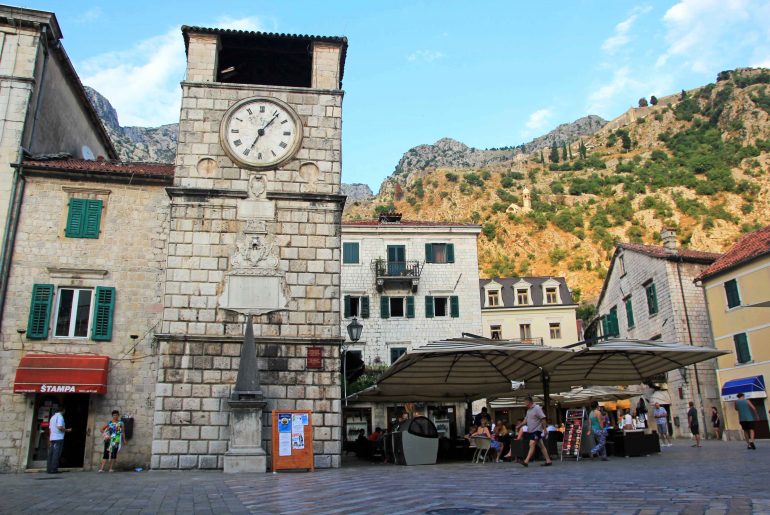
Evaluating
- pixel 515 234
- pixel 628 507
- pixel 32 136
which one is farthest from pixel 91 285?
pixel 515 234

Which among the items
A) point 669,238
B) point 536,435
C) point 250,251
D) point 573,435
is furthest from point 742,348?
point 250,251

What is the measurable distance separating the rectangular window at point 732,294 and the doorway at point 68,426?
26.1 metres

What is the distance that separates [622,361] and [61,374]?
48.6ft

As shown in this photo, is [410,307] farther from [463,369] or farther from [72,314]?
[72,314]

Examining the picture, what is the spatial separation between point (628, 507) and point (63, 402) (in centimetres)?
1598

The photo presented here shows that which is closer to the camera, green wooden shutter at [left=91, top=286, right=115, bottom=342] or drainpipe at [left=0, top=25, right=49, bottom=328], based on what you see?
drainpipe at [left=0, top=25, right=49, bottom=328]

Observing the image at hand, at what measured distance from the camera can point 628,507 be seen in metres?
5.87

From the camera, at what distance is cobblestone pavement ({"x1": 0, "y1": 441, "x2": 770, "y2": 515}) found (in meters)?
6.09

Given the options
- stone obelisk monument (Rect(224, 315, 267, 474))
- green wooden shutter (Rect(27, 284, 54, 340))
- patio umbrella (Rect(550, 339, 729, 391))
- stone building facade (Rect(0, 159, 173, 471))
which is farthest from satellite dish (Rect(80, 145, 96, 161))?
patio umbrella (Rect(550, 339, 729, 391))

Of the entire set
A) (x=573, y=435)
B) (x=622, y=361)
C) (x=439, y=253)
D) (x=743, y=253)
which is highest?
(x=439, y=253)

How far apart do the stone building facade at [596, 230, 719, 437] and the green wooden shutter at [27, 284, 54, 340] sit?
26.4m

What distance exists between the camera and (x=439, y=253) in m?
35.7

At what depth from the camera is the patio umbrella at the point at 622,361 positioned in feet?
47.1

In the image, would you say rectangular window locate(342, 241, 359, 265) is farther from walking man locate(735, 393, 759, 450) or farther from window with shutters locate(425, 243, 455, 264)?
walking man locate(735, 393, 759, 450)
